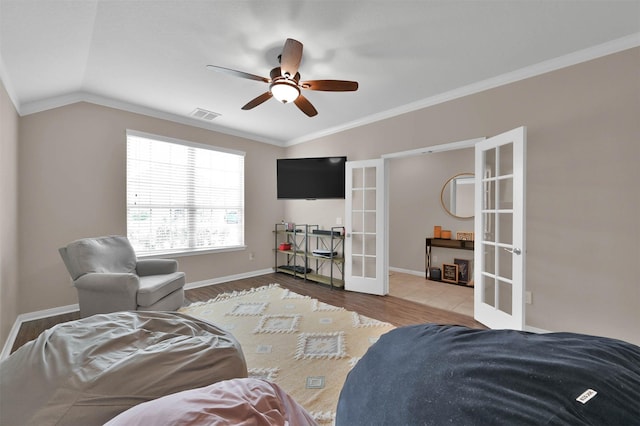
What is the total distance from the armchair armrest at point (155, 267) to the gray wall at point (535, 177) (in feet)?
2.49

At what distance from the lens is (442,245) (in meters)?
4.90

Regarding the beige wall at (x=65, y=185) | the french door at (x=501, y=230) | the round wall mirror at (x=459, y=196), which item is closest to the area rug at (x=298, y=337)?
the french door at (x=501, y=230)

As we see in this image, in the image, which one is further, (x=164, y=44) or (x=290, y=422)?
(x=164, y=44)

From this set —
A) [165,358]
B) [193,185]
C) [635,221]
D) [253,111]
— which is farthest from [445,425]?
[193,185]

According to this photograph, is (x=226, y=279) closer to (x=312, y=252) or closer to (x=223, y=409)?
(x=312, y=252)

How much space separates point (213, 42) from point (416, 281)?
472 centimetres

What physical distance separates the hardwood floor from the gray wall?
29cm

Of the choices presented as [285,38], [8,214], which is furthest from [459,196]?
[8,214]

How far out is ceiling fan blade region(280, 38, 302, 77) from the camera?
190cm

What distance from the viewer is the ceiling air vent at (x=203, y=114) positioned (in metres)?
3.74

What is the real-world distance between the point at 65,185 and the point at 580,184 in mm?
5580

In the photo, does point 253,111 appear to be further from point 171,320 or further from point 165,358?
point 165,358

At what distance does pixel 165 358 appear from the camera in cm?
112

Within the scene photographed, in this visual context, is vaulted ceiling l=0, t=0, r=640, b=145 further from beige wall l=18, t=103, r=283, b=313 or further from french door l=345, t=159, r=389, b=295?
french door l=345, t=159, r=389, b=295
